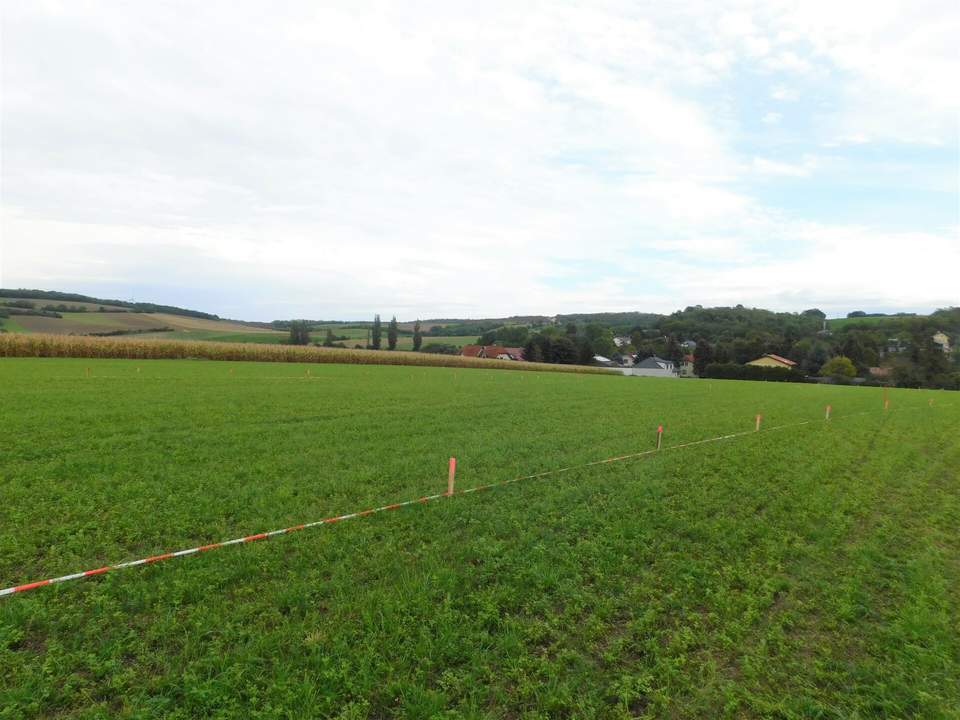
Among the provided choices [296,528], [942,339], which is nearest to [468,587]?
[296,528]

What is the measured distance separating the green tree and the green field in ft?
320

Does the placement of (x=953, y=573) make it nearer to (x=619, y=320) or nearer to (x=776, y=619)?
(x=776, y=619)

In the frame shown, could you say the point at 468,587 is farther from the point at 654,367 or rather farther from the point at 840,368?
the point at 654,367

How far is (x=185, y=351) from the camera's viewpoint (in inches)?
1892

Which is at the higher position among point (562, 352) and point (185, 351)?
point (562, 352)

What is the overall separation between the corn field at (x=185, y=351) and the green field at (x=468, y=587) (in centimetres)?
3640

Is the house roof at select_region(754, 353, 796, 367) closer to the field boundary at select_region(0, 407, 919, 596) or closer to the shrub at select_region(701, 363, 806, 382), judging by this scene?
the shrub at select_region(701, 363, 806, 382)

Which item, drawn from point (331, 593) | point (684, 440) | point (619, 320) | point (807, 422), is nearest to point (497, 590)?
point (331, 593)

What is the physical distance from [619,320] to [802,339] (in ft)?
279

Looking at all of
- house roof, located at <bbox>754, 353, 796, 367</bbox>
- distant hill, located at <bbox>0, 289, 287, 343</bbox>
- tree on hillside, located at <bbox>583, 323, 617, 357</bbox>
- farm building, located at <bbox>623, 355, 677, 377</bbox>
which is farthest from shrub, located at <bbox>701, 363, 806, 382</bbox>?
distant hill, located at <bbox>0, 289, 287, 343</bbox>

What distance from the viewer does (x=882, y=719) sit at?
381 centimetres

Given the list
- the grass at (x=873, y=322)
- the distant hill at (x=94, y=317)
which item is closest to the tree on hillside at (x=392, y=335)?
the distant hill at (x=94, y=317)

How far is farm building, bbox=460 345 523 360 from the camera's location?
111 m

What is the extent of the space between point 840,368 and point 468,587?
11148 cm
